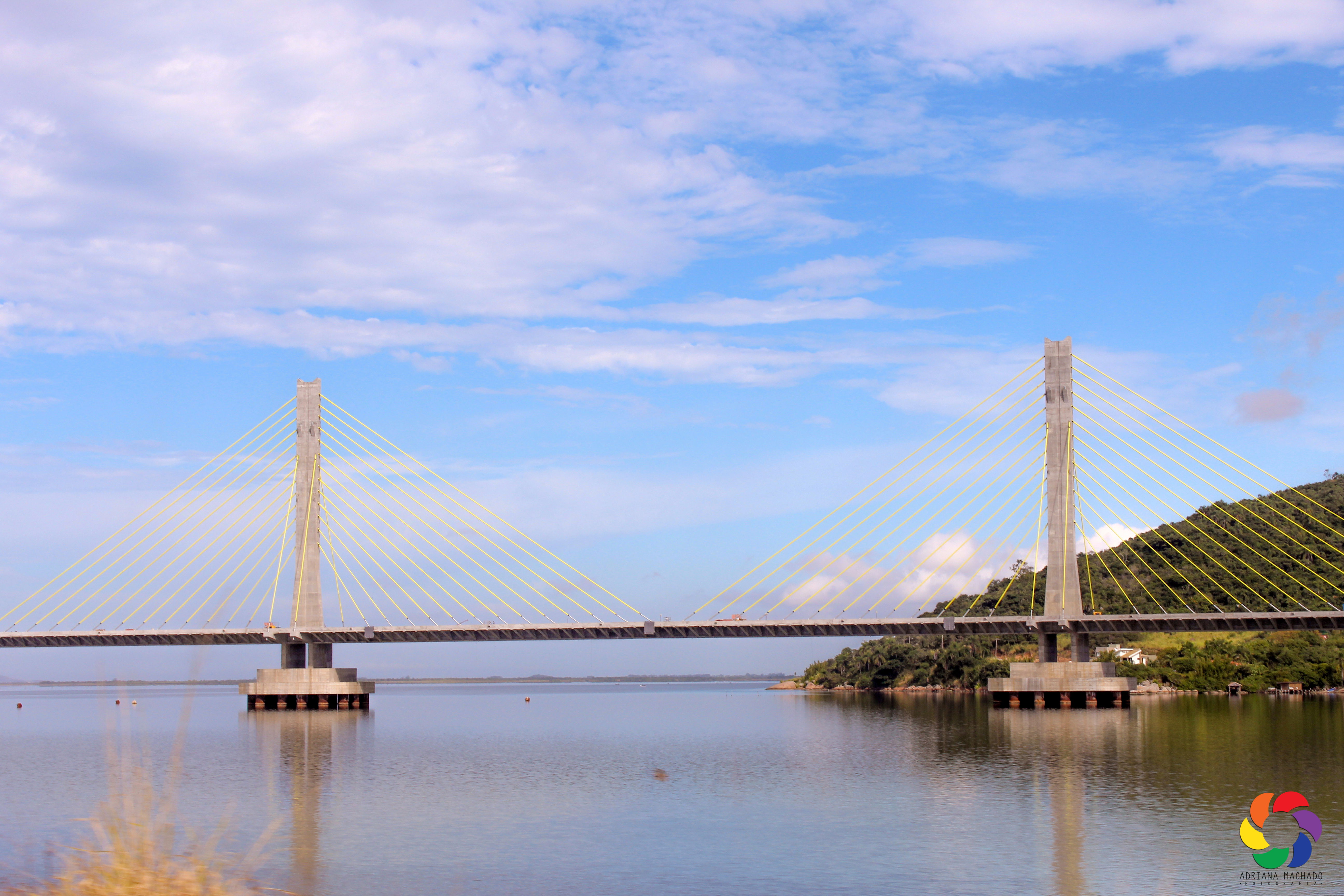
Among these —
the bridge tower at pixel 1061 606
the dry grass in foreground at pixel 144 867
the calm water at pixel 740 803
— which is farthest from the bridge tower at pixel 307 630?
the dry grass in foreground at pixel 144 867

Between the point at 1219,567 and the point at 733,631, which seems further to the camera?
the point at 1219,567

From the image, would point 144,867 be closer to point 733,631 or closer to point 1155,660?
point 733,631

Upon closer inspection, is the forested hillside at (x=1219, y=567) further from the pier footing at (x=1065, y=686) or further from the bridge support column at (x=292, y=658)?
the bridge support column at (x=292, y=658)

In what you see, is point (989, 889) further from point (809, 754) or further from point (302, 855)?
point (809, 754)

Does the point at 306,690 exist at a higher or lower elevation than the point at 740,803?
lower

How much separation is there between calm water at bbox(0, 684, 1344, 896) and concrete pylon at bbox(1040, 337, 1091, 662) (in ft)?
60.1

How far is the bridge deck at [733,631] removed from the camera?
289 ft

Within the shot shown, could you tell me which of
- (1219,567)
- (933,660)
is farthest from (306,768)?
(933,660)

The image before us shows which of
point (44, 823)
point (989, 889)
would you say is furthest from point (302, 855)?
point (989, 889)

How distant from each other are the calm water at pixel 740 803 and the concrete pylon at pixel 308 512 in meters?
21.4

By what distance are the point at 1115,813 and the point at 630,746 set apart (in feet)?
108

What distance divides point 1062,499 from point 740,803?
61.6 m

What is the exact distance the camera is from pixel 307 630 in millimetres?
95250

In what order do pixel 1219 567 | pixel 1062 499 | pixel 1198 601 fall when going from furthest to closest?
pixel 1198 601 → pixel 1219 567 → pixel 1062 499
